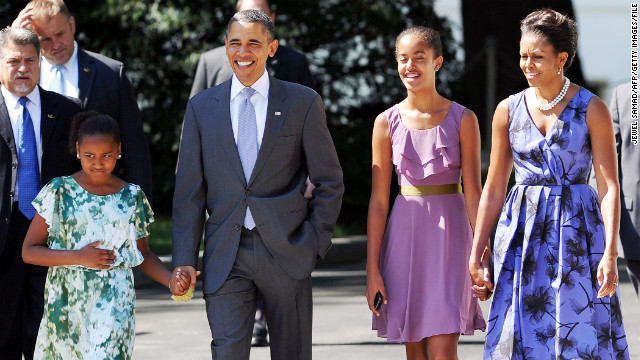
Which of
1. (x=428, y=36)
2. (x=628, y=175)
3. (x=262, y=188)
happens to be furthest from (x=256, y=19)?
(x=628, y=175)

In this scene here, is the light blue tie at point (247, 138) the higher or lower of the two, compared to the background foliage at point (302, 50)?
lower

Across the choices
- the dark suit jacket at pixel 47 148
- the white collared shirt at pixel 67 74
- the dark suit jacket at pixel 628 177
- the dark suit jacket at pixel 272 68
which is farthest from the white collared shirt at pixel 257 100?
the dark suit jacket at pixel 628 177

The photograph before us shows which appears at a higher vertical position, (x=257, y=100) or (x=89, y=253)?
(x=257, y=100)

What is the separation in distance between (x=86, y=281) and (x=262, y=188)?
0.86 meters

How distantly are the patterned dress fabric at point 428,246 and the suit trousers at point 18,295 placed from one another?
1674 millimetres

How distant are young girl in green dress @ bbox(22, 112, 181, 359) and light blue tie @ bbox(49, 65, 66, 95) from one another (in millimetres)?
1098

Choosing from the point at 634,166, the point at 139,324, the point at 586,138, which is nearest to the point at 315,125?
the point at 586,138

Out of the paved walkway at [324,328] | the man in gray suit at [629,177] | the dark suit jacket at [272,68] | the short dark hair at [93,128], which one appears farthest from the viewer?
the paved walkway at [324,328]

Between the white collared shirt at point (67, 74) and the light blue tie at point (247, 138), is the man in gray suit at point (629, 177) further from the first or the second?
the white collared shirt at point (67, 74)

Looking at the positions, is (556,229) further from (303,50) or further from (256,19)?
(303,50)

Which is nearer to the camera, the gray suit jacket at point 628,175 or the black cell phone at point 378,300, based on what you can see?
the black cell phone at point 378,300

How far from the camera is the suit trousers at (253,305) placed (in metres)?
4.75

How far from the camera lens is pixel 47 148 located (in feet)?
17.9

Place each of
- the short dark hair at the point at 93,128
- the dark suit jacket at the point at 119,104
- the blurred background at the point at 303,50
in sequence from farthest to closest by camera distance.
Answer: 1. the blurred background at the point at 303,50
2. the dark suit jacket at the point at 119,104
3. the short dark hair at the point at 93,128
